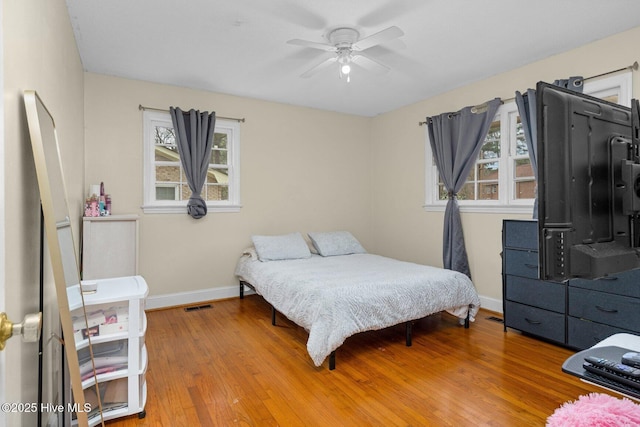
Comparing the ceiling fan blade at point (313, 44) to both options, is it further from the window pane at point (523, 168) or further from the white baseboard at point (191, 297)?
the white baseboard at point (191, 297)

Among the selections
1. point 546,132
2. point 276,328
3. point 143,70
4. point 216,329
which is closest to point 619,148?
point 546,132

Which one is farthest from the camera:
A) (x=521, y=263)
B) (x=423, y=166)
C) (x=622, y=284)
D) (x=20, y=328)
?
(x=423, y=166)

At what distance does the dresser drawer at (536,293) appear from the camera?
9.37ft

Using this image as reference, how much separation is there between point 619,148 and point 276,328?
121 inches

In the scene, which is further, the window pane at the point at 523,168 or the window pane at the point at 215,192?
the window pane at the point at 215,192

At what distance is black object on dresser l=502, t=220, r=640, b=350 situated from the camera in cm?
250

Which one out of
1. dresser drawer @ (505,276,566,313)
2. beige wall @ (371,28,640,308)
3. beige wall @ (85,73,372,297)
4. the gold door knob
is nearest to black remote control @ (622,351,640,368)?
the gold door knob

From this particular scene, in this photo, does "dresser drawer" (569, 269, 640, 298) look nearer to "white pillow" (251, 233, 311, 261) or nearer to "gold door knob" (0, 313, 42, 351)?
"white pillow" (251, 233, 311, 261)

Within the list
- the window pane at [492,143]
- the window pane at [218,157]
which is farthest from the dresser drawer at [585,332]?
the window pane at [218,157]

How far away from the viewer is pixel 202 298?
421 centimetres

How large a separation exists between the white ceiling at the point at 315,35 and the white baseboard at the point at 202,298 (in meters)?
2.41

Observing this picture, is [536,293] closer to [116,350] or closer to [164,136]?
[116,350]

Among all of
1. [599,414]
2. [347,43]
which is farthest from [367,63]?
[599,414]

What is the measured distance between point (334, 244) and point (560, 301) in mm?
2437
